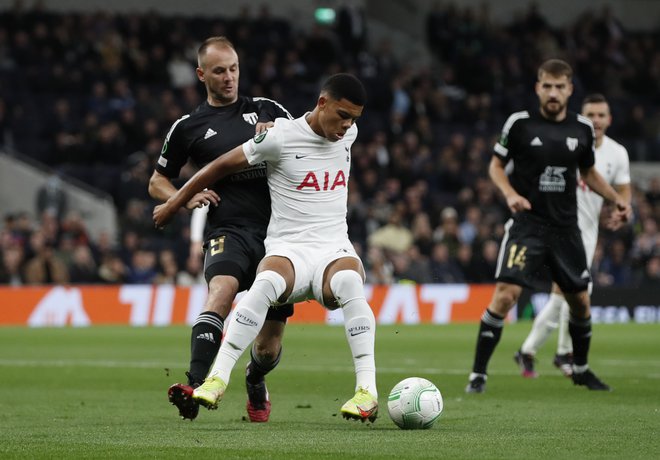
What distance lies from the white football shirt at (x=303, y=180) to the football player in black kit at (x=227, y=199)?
26cm

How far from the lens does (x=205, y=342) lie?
7.35 meters

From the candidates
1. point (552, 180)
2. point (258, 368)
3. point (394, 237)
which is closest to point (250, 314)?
point (258, 368)

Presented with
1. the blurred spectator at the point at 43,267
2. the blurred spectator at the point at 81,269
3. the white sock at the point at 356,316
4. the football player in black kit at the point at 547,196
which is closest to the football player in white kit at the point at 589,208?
the football player in black kit at the point at 547,196

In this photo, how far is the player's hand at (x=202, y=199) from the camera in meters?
7.62

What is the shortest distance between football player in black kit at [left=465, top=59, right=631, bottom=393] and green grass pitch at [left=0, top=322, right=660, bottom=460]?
0.74 meters

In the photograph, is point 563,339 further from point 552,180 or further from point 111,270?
point 111,270

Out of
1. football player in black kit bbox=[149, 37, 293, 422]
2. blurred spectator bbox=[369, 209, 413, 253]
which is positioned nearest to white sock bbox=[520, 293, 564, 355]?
football player in black kit bbox=[149, 37, 293, 422]

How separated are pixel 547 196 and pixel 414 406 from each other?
334cm

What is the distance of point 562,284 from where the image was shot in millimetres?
10062

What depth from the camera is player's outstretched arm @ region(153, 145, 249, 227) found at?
7.54 meters

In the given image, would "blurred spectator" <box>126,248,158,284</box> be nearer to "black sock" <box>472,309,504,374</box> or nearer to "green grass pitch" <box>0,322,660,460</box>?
"green grass pitch" <box>0,322,660,460</box>

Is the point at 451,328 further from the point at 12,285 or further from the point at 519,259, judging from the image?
the point at 519,259

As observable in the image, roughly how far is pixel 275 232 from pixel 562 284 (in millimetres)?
3231

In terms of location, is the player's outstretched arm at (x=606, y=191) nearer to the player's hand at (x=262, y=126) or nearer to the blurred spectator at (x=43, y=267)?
the player's hand at (x=262, y=126)
